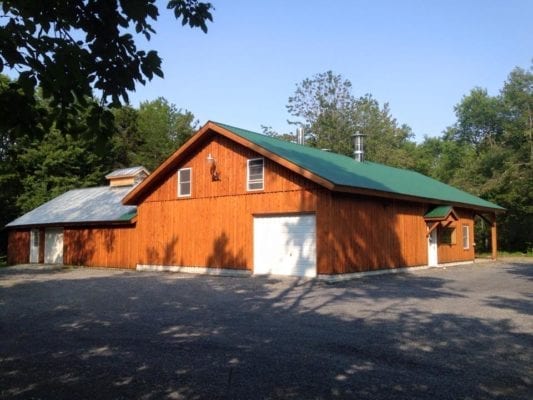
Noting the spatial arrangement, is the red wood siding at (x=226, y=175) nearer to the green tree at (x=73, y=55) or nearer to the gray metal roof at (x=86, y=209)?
the gray metal roof at (x=86, y=209)

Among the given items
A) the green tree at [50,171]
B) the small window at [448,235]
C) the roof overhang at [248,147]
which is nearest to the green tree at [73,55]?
the roof overhang at [248,147]

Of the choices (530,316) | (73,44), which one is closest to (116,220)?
(530,316)

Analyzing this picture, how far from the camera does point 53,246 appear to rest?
27016 millimetres

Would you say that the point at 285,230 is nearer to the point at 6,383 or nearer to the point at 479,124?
the point at 6,383

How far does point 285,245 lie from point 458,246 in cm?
1162

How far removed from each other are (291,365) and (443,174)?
51.5m

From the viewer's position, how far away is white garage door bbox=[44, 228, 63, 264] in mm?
26531

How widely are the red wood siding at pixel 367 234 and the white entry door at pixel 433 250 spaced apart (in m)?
0.66

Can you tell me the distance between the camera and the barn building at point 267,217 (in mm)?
16234

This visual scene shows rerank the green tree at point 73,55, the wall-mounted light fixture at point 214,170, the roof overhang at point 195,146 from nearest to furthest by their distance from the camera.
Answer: the green tree at point 73,55
the roof overhang at point 195,146
the wall-mounted light fixture at point 214,170

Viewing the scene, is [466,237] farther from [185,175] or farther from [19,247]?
[19,247]

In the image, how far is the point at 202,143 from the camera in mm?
19672

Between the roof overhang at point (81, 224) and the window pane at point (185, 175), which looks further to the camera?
the roof overhang at point (81, 224)

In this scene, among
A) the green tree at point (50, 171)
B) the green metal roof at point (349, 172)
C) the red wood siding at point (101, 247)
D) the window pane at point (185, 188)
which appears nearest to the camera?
the green metal roof at point (349, 172)
